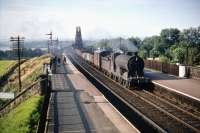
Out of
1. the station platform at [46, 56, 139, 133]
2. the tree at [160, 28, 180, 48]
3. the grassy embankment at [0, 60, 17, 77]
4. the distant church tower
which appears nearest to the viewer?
the station platform at [46, 56, 139, 133]

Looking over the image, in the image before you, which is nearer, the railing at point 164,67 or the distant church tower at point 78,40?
the railing at point 164,67

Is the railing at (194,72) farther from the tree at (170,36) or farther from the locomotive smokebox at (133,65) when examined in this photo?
the tree at (170,36)

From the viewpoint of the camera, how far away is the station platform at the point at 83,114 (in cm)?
1797

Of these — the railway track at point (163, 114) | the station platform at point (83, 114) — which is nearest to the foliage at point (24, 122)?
the station platform at point (83, 114)

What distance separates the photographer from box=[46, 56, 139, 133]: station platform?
18.0 meters

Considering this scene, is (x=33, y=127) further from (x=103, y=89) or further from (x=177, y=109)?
(x=103, y=89)

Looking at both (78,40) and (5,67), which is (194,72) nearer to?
(5,67)

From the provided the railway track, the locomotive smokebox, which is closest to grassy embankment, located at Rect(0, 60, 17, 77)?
the locomotive smokebox

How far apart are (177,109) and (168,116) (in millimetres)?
2321

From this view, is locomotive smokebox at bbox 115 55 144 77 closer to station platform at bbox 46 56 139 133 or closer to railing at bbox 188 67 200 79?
station platform at bbox 46 56 139 133

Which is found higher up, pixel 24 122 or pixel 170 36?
pixel 170 36

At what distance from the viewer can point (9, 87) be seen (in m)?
55.9

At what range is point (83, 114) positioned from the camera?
21.4 meters

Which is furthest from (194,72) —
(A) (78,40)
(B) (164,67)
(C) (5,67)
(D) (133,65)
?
(A) (78,40)
